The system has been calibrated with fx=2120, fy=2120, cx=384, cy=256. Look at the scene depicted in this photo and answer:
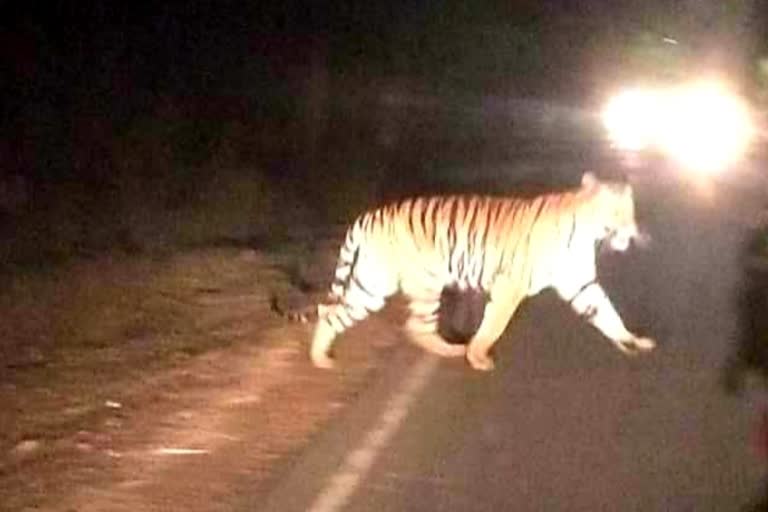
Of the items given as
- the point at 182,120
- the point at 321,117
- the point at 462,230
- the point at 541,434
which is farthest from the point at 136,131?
the point at 541,434

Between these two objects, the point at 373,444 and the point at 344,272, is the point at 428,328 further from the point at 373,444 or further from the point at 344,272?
the point at 373,444

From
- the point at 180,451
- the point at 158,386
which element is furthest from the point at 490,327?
the point at 180,451

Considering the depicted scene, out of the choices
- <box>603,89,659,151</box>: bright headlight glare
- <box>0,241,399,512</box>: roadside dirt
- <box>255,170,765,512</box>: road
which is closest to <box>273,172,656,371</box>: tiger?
<box>255,170,765,512</box>: road

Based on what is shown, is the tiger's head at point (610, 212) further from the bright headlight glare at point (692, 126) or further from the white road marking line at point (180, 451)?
the bright headlight glare at point (692, 126)

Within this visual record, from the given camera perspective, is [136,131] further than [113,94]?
No

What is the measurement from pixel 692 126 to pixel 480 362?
566 inches

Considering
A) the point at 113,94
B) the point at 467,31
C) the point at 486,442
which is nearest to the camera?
the point at 486,442

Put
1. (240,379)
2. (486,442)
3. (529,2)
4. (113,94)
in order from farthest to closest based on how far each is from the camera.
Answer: (529,2)
(113,94)
(240,379)
(486,442)

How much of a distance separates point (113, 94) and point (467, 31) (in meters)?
17.6

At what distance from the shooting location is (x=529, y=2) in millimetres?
50531

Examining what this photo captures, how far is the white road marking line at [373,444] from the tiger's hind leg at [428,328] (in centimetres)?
14

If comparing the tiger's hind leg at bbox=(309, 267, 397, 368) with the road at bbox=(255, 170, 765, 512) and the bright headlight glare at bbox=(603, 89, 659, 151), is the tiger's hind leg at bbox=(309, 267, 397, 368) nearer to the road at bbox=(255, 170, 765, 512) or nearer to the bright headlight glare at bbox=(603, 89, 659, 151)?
the road at bbox=(255, 170, 765, 512)

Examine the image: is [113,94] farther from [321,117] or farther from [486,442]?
[486,442]

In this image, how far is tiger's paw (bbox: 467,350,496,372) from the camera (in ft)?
39.3
